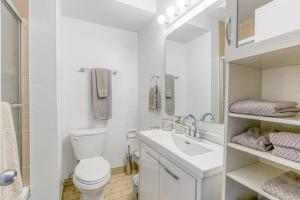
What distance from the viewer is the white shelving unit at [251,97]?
73 centimetres

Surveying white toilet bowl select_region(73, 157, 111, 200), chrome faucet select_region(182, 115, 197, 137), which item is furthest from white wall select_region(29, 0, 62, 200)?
chrome faucet select_region(182, 115, 197, 137)

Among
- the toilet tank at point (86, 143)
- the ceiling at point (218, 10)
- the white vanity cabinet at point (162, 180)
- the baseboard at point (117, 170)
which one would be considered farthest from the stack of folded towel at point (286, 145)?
the baseboard at point (117, 170)

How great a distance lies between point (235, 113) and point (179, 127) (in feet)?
2.87

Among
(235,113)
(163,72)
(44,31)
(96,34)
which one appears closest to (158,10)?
(163,72)

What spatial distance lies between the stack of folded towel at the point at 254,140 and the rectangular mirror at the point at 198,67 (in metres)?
0.43

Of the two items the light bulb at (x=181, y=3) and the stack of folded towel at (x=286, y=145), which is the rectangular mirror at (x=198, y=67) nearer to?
the light bulb at (x=181, y=3)

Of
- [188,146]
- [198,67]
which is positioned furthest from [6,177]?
[198,67]

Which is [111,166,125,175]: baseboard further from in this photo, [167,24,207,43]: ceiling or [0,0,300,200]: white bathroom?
[167,24,207,43]: ceiling

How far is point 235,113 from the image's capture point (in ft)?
2.39

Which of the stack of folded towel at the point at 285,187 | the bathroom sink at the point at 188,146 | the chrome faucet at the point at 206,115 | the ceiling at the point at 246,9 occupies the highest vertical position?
the ceiling at the point at 246,9

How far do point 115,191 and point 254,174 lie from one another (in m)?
1.76

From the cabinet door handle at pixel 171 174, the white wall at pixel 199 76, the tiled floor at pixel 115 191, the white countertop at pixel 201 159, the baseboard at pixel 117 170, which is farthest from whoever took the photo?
the baseboard at pixel 117 170

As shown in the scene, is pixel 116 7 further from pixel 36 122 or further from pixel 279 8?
pixel 279 8

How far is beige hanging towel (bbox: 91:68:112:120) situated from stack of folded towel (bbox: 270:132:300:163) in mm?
1978
